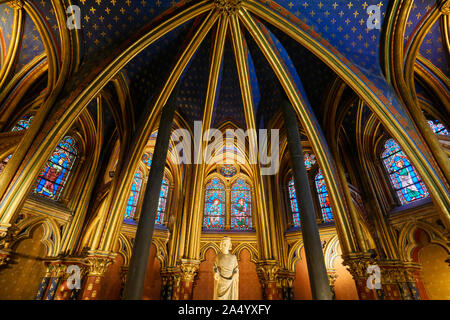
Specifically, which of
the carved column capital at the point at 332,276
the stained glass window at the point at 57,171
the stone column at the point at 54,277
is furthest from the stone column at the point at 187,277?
the carved column capital at the point at 332,276

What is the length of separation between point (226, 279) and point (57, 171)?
8.72m

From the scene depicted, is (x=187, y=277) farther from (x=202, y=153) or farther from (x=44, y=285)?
(x=202, y=153)

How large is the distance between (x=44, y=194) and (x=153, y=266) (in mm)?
5760

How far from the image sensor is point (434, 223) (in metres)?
8.23

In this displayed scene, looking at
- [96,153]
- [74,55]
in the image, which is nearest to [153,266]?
[96,153]

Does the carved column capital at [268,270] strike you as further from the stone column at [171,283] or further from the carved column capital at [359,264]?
the stone column at [171,283]

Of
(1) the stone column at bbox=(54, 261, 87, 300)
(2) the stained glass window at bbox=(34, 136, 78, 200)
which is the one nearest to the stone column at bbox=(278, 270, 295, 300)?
(1) the stone column at bbox=(54, 261, 87, 300)

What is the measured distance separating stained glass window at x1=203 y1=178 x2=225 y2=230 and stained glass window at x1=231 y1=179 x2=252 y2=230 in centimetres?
61

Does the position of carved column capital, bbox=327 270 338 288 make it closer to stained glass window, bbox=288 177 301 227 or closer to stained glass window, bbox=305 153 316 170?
stained glass window, bbox=288 177 301 227

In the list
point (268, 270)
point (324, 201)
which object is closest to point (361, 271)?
point (268, 270)

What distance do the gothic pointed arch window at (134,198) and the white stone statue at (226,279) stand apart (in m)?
8.13

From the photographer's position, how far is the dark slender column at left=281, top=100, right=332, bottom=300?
5.11 metres
